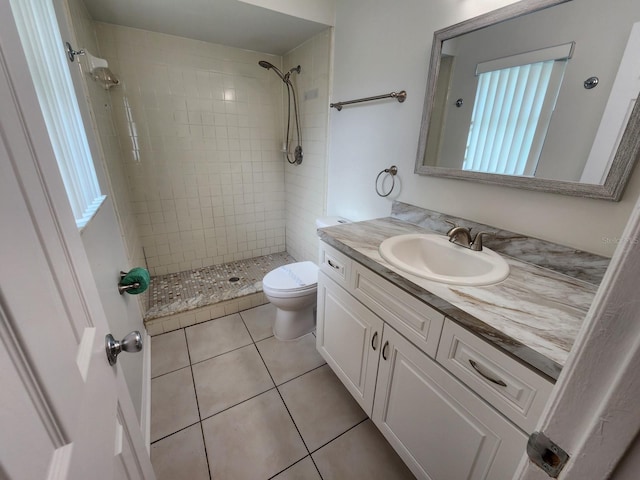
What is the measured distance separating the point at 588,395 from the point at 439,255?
92 cm

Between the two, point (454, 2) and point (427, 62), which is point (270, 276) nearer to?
point (427, 62)

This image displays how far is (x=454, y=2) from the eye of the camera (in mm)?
1119

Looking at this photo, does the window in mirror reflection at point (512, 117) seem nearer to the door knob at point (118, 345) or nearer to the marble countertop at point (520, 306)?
the marble countertop at point (520, 306)

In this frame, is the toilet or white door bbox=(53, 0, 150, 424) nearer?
white door bbox=(53, 0, 150, 424)

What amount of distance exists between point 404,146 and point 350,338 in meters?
1.04

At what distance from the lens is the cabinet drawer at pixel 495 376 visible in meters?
0.62

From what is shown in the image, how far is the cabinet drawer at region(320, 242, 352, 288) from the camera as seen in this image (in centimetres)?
119

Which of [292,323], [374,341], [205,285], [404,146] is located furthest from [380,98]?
[205,285]

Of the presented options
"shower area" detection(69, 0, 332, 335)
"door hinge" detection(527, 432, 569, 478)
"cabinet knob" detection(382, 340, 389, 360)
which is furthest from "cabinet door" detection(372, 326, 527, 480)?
"shower area" detection(69, 0, 332, 335)

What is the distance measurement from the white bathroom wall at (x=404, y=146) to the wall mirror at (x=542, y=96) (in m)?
0.06

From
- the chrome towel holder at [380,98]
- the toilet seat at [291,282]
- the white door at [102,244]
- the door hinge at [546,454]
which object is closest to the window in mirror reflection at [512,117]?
the chrome towel holder at [380,98]

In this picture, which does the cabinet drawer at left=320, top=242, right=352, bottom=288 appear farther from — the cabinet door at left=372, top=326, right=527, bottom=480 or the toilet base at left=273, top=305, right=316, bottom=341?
the toilet base at left=273, top=305, right=316, bottom=341

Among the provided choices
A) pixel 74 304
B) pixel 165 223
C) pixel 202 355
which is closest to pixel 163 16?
pixel 165 223

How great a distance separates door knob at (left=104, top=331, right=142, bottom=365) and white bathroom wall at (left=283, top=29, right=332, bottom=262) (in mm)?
1708
